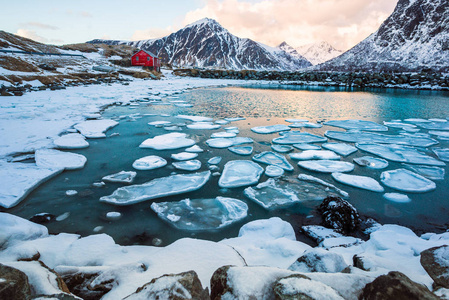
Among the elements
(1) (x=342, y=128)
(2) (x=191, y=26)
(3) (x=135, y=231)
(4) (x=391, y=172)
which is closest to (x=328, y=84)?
(1) (x=342, y=128)

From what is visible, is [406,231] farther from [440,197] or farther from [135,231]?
[135,231]

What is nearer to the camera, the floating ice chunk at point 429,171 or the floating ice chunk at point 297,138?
the floating ice chunk at point 429,171

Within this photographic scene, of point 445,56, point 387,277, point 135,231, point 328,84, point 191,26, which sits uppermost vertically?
point 191,26

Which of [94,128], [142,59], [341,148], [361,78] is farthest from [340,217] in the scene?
[142,59]

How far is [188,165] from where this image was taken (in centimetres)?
379

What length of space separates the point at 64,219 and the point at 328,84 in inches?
1303

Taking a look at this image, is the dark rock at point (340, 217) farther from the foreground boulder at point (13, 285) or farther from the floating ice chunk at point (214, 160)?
the foreground boulder at point (13, 285)

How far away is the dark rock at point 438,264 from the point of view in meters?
1.26

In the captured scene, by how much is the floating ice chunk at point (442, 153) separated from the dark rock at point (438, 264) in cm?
407

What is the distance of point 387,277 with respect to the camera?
1.05m

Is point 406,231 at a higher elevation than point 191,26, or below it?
below

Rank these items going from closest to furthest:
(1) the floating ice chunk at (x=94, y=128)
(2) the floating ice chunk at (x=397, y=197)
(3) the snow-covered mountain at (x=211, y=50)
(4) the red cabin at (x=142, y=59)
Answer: (2) the floating ice chunk at (x=397, y=197)
(1) the floating ice chunk at (x=94, y=128)
(4) the red cabin at (x=142, y=59)
(3) the snow-covered mountain at (x=211, y=50)

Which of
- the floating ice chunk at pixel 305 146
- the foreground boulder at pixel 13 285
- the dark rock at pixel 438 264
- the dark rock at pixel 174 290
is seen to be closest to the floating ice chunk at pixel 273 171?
the floating ice chunk at pixel 305 146

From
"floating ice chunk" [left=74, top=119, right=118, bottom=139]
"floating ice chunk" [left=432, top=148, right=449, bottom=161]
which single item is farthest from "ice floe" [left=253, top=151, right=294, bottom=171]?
"floating ice chunk" [left=74, top=119, right=118, bottom=139]
